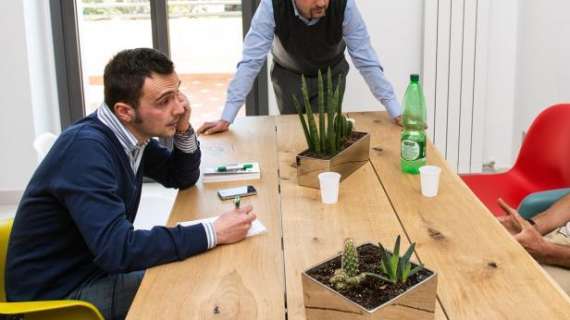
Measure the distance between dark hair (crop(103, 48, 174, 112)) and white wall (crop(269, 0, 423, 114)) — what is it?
7.36 ft

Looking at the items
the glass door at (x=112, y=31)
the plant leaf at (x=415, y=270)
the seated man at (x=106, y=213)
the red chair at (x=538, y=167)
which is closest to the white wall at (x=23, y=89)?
the glass door at (x=112, y=31)

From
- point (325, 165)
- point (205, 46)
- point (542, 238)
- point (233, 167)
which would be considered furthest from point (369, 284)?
point (205, 46)

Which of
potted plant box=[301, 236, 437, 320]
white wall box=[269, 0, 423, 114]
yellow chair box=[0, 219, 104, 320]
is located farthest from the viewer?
white wall box=[269, 0, 423, 114]

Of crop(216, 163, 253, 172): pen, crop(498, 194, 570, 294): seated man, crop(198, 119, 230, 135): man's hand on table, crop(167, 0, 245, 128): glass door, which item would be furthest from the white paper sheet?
crop(167, 0, 245, 128): glass door

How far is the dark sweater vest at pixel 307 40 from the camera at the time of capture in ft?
9.37

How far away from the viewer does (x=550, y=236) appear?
2.15 m

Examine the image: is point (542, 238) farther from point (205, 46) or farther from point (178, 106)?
point (205, 46)

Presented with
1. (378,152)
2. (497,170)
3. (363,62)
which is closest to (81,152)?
(378,152)

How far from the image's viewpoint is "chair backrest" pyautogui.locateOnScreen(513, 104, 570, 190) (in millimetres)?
2572

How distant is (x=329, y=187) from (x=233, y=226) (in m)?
0.34

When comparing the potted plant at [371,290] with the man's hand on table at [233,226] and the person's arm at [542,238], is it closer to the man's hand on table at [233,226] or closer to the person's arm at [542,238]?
the man's hand on table at [233,226]

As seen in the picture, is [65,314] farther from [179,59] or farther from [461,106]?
[179,59]

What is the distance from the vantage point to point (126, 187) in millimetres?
1805

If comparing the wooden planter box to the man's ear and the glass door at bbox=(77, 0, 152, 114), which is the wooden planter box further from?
the glass door at bbox=(77, 0, 152, 114)
